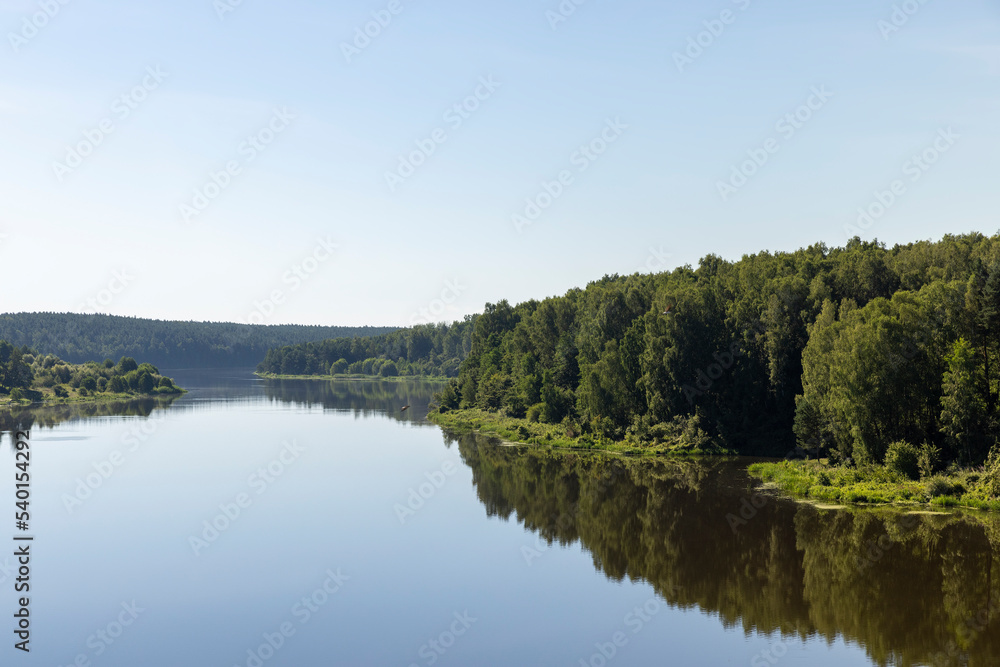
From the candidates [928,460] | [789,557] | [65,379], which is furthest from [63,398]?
[928,460]

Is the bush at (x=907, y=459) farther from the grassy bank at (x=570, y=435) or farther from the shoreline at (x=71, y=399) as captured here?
the shoreline at (x=71, y=399)

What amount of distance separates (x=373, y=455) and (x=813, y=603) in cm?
4418

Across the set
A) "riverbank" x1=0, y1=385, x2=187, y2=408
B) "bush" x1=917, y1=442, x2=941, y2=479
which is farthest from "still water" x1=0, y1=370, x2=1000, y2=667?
"riverbank" x1=0, y1=385, x2=187, y2=408

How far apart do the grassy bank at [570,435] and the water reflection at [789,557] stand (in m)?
9.43

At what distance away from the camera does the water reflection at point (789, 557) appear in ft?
87.7

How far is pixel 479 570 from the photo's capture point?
114ft

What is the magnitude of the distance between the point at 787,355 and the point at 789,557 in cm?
2934

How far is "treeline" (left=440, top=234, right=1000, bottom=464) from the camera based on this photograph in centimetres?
4462

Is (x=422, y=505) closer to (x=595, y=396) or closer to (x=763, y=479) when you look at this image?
(x=763, y=479)

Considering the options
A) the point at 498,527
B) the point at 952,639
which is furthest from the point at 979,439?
the point at 498,527

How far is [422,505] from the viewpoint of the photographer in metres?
48.1

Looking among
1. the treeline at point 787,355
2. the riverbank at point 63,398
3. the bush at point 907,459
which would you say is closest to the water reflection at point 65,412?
the riverbank at point 63,398

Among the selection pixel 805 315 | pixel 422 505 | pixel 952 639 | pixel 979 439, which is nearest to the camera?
pixel 952 639

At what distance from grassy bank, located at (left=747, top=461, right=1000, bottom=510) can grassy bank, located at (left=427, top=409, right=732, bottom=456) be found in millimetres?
12917
